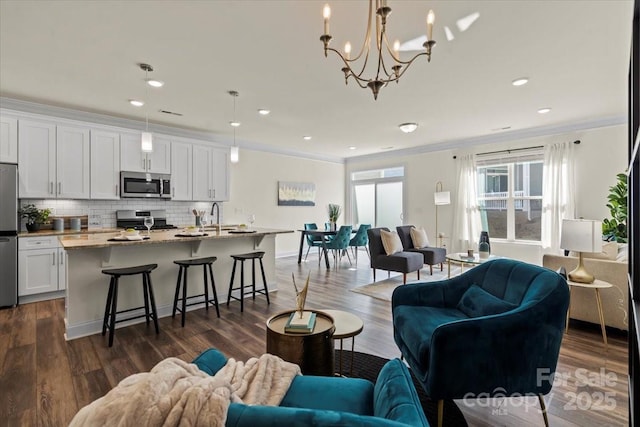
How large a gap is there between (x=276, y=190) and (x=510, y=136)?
4.95 meters

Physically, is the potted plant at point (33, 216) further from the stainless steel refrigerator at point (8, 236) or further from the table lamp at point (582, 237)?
the table lamp at point (582, 237)

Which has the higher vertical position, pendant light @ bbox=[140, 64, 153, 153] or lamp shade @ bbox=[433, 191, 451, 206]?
pendant light @ bbox=[140, 64, 153, 153]

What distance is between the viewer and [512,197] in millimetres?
6285

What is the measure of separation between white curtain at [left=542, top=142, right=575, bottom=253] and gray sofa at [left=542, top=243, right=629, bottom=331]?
248 cm

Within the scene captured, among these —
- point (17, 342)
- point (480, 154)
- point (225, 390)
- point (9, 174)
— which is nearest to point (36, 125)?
point (9, 174)

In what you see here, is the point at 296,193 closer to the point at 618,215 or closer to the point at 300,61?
the point at 300,61

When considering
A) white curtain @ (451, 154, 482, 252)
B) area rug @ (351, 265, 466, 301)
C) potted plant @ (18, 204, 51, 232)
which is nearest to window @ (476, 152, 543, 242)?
white curtain @ (451, 154, 482, 252)

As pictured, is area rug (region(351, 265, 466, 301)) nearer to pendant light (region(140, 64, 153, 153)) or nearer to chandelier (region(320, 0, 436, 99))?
chandelier (region(320, 0, 436, 99))

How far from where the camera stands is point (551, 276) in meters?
1.73

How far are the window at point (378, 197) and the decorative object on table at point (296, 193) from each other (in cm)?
139

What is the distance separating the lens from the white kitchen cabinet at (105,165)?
4.80 meters

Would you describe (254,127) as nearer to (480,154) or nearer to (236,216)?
(236,216)

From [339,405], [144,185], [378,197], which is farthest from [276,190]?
[339,405]

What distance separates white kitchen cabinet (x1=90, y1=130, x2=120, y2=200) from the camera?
4.80 metres
